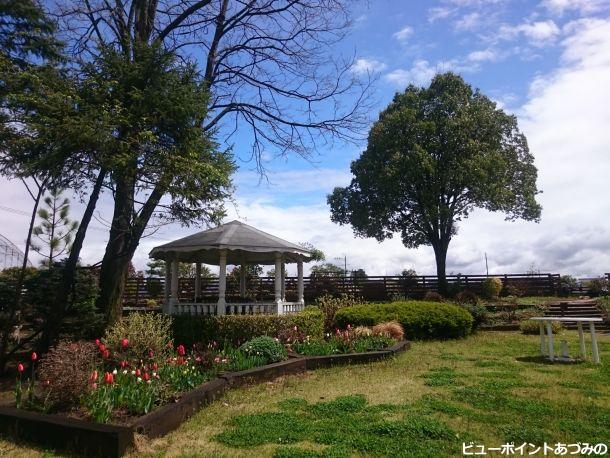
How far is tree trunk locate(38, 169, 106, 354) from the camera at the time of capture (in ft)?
30.3

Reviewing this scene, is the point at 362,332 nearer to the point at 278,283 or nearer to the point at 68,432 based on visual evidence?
the point at 278,283

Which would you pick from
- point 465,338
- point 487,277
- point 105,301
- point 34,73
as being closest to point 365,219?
point 487,277

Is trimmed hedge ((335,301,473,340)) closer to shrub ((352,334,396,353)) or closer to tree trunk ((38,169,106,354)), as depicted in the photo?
shrub ((352,334,396,353))

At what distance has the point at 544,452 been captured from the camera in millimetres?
4207

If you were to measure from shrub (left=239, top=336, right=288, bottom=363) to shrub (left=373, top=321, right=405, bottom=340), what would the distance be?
3623 mm

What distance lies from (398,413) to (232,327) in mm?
6495

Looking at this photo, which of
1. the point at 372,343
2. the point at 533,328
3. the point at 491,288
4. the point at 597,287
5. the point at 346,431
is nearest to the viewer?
the point at 346,431

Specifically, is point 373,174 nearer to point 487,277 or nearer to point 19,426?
point 487,277

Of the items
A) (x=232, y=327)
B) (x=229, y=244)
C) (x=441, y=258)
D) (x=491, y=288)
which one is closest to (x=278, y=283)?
(x=229, y=244)

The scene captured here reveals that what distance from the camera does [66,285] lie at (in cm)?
955

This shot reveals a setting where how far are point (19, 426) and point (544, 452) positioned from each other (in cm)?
542

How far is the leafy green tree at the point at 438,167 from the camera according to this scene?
26250 millimetres

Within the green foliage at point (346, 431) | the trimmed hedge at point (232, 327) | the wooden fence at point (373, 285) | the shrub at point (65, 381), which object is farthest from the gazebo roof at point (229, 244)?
the wooden fence at point (373, 285)

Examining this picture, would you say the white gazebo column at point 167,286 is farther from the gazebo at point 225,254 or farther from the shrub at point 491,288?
the shrub at point 491,288
